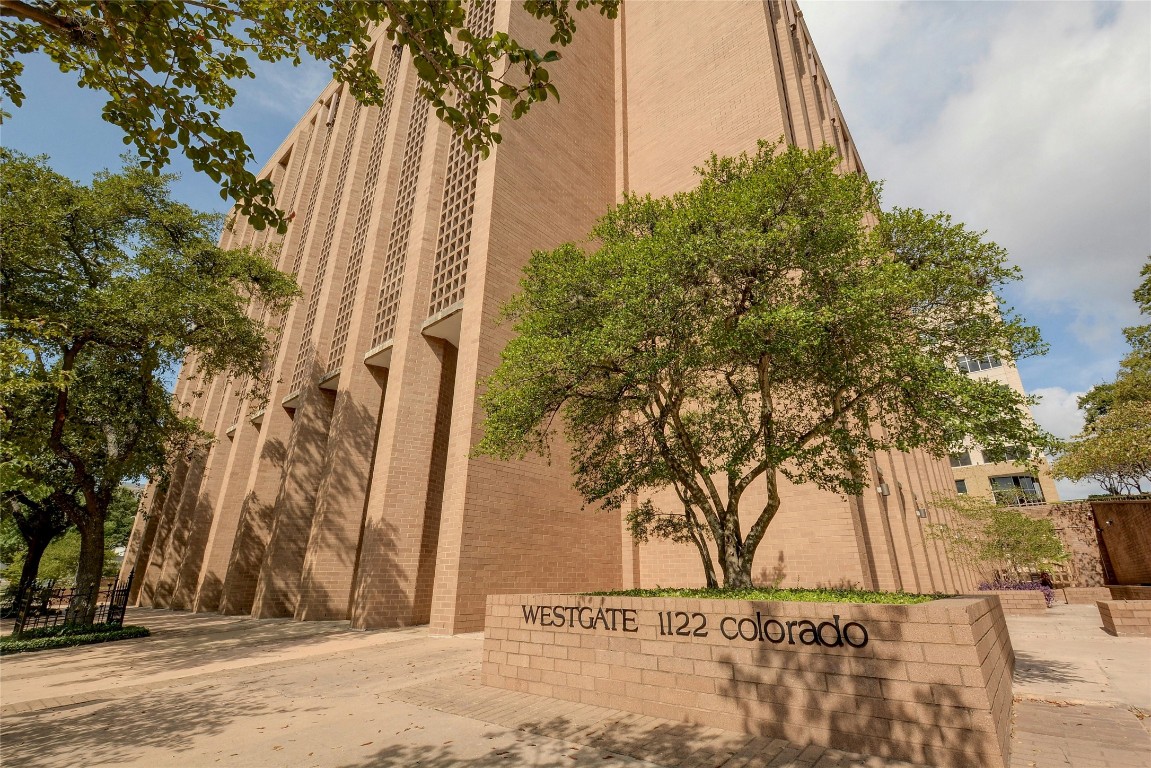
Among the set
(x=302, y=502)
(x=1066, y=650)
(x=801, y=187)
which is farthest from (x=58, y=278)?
(x=1066, y=650)

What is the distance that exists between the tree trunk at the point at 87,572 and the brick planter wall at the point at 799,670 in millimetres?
15158

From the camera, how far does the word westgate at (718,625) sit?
16.4ft

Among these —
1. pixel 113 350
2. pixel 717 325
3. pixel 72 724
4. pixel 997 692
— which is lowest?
pixel 72 724

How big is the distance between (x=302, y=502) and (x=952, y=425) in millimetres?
20549

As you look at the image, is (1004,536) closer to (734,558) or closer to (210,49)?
(734,558)

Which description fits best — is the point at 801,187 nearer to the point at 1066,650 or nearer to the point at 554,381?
the point at 554,381

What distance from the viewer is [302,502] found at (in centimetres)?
1948

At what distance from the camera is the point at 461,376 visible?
14.7 m

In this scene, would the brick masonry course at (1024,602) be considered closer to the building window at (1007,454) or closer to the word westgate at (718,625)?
the building window at (1007,454)

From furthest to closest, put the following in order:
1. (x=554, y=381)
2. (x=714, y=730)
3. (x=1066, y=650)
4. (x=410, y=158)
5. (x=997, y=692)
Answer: (x=410, y=158)
(x=1066, y=650)
(x=554, y=381)
(x=714, y=730)
(x=997, y=692)

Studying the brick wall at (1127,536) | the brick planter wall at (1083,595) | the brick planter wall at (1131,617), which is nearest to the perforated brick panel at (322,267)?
the brick planter wall at (1131,617)

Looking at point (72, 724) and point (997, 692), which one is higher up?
point (997, 692)

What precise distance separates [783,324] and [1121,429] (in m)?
19.9

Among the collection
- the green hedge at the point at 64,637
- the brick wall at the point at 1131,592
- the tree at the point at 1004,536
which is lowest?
the green hedge at the point at 64,637
